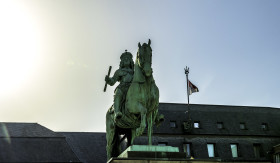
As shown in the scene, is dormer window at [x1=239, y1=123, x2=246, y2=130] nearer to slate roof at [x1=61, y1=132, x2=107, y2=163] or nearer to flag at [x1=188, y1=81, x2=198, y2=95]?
flag at [x1=188, y1=81, x2=198, y2=95]

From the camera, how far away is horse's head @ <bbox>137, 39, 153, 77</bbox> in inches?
327

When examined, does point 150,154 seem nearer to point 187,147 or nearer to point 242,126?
point 187,147

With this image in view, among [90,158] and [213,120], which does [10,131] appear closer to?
[90,158]

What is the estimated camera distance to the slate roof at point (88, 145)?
151 ft

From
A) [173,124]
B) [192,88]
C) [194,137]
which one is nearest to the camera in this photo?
[192,88]

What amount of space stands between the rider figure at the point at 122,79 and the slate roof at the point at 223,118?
35.4 metres

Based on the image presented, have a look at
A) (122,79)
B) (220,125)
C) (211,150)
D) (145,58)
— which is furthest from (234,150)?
(145,58)

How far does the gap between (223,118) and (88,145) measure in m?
20.1

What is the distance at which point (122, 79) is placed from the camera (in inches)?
392

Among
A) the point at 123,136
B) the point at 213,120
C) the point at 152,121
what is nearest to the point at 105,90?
the point at 123,136

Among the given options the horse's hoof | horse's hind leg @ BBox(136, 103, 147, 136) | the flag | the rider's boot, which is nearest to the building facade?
the flag

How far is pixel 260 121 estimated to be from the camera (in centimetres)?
5228

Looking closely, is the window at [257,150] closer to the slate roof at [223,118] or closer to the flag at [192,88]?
the slate roof at [223,118]

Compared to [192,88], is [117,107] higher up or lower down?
lower down
